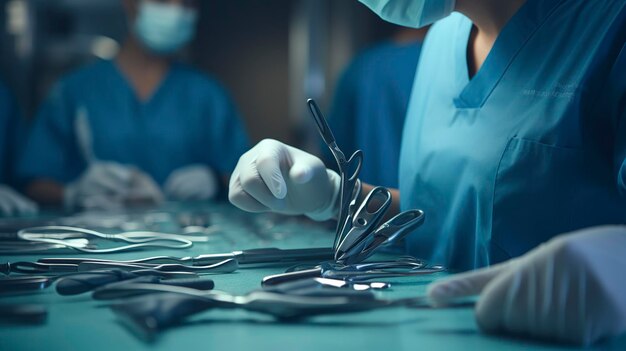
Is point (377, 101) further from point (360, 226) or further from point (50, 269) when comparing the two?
point (50, 269)

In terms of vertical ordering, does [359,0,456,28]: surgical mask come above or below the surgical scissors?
above

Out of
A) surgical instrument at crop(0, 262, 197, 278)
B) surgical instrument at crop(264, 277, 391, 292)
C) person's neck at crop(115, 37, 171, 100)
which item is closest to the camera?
→ surgical instrument at crop(264, 277, 391, 292)

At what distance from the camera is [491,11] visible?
3.43 feet

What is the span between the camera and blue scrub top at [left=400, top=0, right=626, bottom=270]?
2.84ft

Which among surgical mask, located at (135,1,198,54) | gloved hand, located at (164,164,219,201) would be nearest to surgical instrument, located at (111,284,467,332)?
gloved hand, located at (164,164,219,201)

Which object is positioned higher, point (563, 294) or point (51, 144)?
point (51, 144)

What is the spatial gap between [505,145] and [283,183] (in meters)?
0.33

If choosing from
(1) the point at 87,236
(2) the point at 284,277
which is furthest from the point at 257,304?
(1) the point at 87,236

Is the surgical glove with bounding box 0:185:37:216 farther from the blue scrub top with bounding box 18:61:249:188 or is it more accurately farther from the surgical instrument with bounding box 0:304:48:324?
the surgical instrument with bounding box 0:304:48:324

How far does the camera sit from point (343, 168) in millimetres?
946

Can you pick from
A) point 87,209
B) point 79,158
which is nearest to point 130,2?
point 79,158

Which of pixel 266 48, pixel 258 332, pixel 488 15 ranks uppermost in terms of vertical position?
pixel 266 48

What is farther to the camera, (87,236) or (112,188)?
(112,188)

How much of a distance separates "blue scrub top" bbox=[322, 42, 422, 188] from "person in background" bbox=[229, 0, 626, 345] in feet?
2.80
